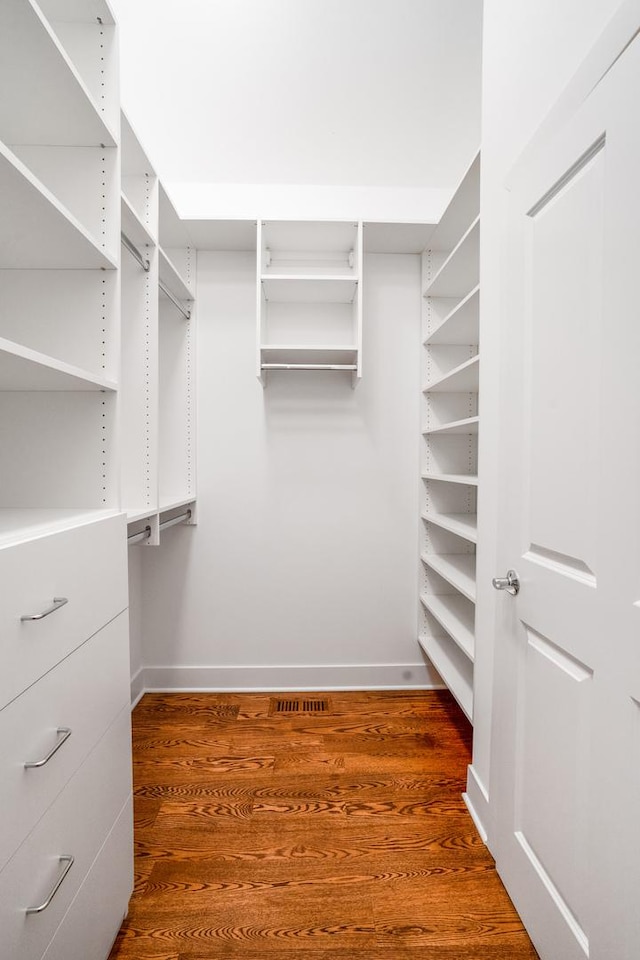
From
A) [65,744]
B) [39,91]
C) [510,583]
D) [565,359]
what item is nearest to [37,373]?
[39,91]

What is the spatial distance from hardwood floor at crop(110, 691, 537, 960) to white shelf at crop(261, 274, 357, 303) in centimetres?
206

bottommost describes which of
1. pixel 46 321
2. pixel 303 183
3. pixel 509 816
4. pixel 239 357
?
pixel 509 816

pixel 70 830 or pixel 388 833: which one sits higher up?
pixel 70 830

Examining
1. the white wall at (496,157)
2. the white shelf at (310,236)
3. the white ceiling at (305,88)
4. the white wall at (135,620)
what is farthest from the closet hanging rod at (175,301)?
the white wall at (496,157)

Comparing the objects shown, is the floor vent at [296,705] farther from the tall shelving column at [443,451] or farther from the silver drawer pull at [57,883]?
the silver drawer pull at [57,883]

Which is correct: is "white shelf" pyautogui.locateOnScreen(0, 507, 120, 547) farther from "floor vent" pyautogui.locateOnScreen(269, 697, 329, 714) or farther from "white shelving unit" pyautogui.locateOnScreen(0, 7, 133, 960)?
"floor vent" pyautogui.locateOnScreen(269, 697, 329, 714)

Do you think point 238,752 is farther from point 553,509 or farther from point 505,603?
point 553,509

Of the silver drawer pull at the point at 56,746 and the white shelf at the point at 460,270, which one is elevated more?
the white shelf at the point at 460,270

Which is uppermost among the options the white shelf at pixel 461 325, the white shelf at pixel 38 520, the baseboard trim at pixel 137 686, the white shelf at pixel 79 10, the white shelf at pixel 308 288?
the white shelf at pixel 79 10

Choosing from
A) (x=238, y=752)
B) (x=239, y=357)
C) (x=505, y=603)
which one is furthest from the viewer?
(x=239, y=357)

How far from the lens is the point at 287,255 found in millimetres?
2330

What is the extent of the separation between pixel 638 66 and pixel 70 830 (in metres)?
1.73

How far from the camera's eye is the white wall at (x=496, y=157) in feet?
3.46

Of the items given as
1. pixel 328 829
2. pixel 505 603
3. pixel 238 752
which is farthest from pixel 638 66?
pixel 238 752
